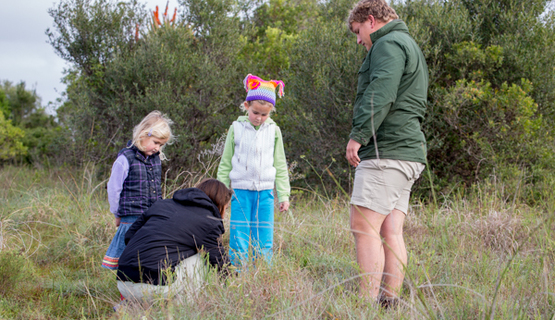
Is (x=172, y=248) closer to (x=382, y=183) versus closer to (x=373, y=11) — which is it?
(x=382, y=183)

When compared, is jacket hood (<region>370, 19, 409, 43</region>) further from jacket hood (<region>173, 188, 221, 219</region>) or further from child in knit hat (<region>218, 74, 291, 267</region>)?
jacket hood (<region>173, 188, 221, 219</region>)

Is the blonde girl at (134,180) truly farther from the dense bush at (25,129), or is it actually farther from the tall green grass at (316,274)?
the dense bush at (25,129)

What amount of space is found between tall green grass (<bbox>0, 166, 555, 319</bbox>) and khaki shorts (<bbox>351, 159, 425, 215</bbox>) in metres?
0.35

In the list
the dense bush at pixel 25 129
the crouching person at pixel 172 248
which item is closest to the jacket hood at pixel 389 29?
the crouching person at pixel 172 248

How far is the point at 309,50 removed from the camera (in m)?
7.14

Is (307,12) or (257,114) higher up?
(307,12)

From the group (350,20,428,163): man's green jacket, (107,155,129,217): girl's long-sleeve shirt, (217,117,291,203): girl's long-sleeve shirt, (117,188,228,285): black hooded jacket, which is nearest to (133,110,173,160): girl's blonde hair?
(107,155,129,217): girl's long-sleeve shirt

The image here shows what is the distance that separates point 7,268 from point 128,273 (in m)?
1.24

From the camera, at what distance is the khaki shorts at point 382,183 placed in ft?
8.28

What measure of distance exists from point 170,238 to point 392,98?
5.36 feet

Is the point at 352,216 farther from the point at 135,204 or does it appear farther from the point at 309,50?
the point at 309,50

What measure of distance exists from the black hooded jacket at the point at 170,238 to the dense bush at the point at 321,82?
96.9 inches

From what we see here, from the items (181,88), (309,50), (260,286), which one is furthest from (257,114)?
(181,88)

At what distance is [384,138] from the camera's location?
A: 255cm
